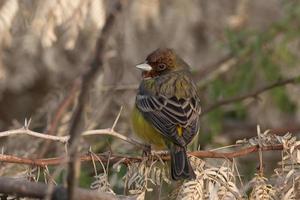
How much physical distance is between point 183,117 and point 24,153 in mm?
1130

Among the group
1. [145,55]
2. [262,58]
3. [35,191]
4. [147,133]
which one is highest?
[145,55]

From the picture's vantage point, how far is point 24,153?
6074 mm

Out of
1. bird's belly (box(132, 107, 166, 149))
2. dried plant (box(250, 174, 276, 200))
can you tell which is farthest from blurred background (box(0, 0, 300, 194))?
dried plant (box(250, 174, 276, 200))

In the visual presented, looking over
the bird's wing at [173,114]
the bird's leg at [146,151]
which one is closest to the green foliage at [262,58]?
the bird's wing at [173,114]

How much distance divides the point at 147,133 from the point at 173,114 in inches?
8.8

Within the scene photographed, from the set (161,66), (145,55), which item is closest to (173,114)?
(161,66)

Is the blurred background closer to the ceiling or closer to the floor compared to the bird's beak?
closer to the ceiling

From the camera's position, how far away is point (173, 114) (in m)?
6.05

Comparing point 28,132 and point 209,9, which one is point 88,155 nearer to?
point 28,132

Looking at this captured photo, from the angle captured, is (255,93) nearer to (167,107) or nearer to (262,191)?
(167,107)

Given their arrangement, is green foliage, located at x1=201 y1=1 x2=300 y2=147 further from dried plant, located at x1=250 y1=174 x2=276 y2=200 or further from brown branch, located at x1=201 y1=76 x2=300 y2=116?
dried plant, located at x1=250 y1=174 x2=276 y2=200

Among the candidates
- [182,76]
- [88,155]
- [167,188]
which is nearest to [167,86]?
[182,76]

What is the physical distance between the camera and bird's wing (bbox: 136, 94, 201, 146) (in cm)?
576

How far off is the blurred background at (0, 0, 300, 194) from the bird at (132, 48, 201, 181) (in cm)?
30
